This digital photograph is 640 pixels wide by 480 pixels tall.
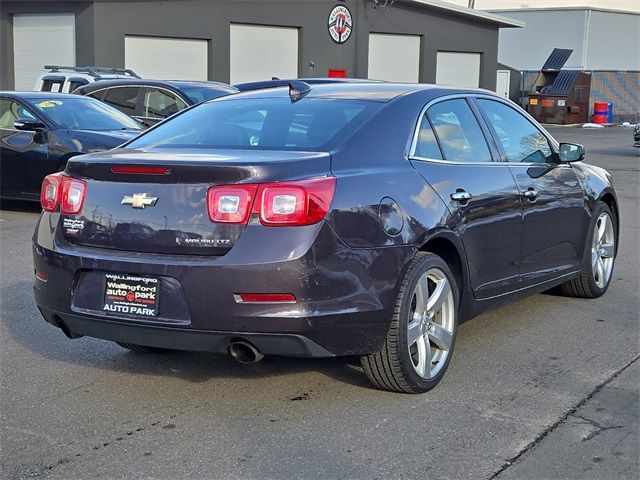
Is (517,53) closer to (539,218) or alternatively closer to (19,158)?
(19,158)

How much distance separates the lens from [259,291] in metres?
4.32

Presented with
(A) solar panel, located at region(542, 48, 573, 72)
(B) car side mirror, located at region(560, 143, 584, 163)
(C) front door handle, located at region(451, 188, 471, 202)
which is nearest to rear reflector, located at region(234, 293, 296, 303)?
(C) front door handle, located at region(451, 188, 471, 202)

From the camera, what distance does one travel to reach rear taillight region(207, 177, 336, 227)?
4.33 meters

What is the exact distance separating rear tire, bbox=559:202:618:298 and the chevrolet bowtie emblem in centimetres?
373

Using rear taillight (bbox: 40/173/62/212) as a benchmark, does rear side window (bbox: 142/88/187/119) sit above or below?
above

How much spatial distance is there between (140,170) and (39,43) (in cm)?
2540

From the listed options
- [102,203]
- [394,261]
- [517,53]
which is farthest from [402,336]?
[517,53]

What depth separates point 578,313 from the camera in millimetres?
6895

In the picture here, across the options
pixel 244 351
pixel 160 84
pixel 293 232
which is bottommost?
pixel 244 351

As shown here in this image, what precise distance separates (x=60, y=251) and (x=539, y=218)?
3118 millimetres

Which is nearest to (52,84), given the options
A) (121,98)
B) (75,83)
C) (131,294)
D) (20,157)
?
(75,83)

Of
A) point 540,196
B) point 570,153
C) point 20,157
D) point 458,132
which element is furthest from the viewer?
point 20,157

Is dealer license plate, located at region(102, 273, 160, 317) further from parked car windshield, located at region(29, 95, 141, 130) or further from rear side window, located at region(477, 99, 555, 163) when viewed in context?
parked car windshield, located at region(29, 95, 141, 130)

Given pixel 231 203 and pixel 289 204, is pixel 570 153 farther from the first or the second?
pixel 231 203
